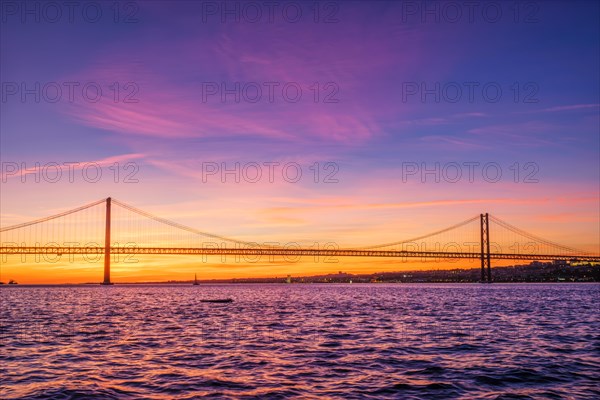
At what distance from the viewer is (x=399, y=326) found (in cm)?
3356

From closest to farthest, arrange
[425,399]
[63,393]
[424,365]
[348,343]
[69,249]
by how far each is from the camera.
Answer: [425,399]
[63,393]
[424,365]
[348,343]
[69,249]

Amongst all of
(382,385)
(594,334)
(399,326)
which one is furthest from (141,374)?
(594,334)

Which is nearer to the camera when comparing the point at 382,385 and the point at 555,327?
the point at 382,385

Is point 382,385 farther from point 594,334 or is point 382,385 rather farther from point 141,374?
point 594,334

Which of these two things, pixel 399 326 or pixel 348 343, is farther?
pixel 399 326

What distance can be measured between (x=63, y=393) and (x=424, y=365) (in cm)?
1135

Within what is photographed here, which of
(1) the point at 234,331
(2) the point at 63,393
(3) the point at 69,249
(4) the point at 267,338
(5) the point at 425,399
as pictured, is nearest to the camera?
(5) the point at 425,399

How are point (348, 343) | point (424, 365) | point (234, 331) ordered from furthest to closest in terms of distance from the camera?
point (234, 331), point (348, 343), point (424, 365)

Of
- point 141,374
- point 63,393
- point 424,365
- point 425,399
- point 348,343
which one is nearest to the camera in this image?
point 425,399

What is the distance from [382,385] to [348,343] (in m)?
9.00

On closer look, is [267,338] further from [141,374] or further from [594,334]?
[594,334]

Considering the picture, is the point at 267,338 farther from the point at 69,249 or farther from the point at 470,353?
the point at 69,249

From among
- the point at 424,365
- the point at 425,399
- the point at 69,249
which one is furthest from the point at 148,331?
the point at 69,249

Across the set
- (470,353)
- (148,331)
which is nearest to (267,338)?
(148,331)
